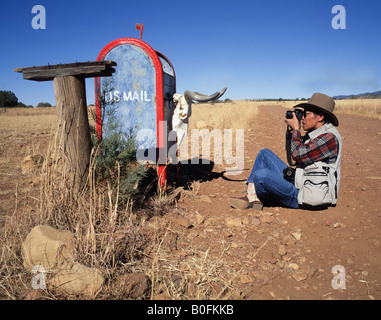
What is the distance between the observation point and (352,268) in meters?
2.29

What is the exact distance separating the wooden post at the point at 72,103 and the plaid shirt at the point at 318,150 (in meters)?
2.09

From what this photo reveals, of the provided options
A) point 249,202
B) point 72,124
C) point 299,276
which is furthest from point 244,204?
point 72,124

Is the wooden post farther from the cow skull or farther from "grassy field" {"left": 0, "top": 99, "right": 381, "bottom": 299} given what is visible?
the cow skull

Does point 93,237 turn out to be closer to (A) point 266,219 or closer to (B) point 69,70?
(B) point 69,70

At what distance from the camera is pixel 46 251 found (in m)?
2.04

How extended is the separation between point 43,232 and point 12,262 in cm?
34

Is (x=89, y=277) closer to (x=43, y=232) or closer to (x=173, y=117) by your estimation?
(x=43, y=232)

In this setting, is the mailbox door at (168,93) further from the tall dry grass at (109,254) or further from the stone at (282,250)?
the stone at (282,250)

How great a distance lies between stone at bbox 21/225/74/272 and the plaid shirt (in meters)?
2.37

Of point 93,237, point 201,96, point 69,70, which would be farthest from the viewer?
point 201,96

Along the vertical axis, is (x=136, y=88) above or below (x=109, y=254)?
above

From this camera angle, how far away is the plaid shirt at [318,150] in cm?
281

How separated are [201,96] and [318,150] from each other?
1.53 m
